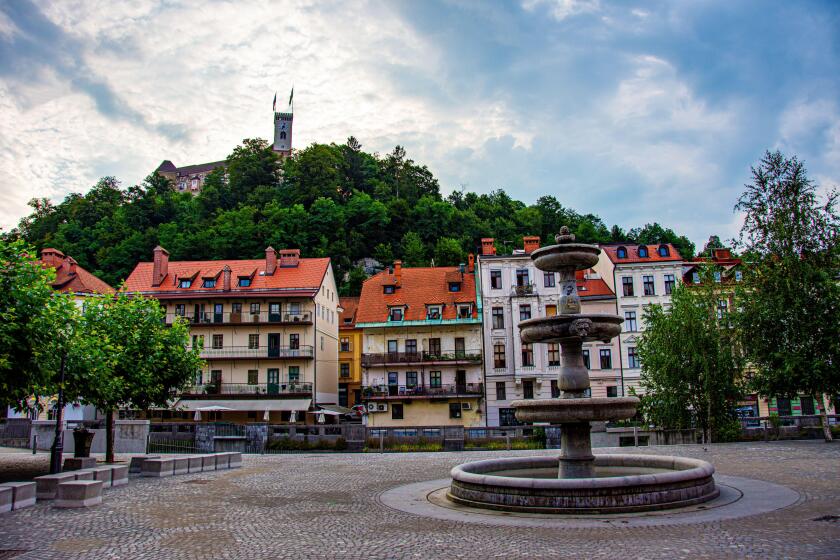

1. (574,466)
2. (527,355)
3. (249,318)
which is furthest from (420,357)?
(574,466)

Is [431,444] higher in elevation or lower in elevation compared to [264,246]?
lower

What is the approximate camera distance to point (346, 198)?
9262 cm

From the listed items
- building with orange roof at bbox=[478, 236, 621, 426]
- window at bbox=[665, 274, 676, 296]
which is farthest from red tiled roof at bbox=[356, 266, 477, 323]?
window at bbox=[665, 274, 676, 296]

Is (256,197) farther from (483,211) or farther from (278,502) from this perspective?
(278,502)

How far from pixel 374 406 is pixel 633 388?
713 inches

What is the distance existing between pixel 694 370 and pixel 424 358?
69.1ft

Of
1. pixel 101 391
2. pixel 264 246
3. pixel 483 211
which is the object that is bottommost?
pixel 101 391

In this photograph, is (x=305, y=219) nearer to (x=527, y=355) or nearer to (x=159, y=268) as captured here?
(x=159, y=268)

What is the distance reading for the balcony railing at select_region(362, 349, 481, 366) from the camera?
4562 cm

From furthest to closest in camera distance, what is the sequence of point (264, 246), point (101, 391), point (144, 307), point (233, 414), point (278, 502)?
1. point (264, 246)
2. point (233, 414)
3. point (144, 307)
4. point (101, 391)
5. point (278, 502)

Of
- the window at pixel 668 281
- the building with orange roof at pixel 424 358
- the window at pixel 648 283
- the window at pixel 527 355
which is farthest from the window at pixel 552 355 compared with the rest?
the window at pixel 668 281

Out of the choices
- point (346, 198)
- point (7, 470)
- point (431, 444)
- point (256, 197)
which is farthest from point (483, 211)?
point (7, 470)

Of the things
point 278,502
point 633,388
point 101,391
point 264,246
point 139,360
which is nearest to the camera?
point 278,502

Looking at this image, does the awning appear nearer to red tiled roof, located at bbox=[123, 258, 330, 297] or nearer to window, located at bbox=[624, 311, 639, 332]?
red tiled roof, located at bbox=[123, 258, 330, 297]
